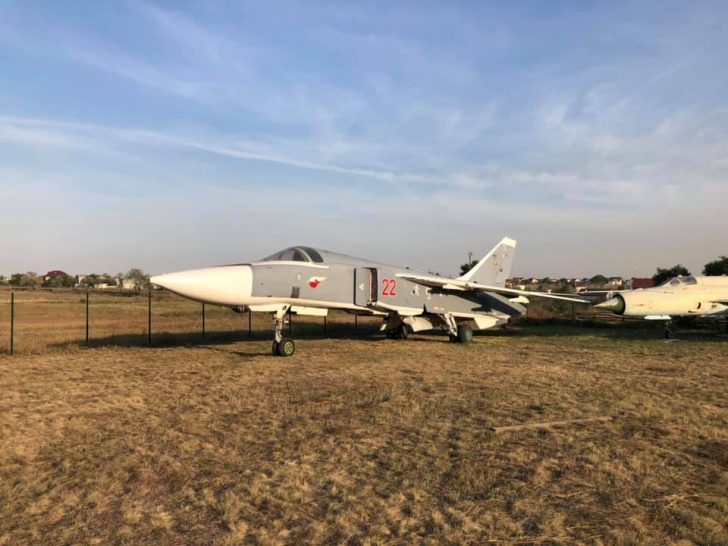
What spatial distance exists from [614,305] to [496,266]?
539cm

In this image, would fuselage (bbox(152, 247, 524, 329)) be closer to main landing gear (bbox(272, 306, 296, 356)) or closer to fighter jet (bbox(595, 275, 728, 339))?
main landing gear (bbox(272, 306, 296, 356))

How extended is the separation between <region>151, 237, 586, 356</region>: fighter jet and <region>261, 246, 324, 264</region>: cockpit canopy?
25 millimetres

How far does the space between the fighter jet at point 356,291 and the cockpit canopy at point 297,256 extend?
0.03 m

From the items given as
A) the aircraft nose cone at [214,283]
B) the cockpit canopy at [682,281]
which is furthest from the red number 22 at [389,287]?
the cockpit canopy at [682,281]

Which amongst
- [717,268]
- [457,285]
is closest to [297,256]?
[457,285]

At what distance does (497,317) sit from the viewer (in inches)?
783

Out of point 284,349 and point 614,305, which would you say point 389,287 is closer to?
point 284,349

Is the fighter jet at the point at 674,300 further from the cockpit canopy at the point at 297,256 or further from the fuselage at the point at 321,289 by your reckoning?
the cockpit canopy at the point at 297,256

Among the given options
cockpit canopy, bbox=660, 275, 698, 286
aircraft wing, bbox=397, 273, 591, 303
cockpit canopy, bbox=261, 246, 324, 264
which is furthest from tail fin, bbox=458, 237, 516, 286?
cockpit canopy, bbox=261, 246, 324, 264

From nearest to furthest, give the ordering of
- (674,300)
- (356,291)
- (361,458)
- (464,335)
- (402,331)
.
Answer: (361,458)
(356,291)
(674,300)
(464,335)
(402,331)

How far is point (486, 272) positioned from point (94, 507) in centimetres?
1897

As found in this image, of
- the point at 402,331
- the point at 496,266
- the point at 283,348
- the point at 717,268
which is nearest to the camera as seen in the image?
the point at 283,348

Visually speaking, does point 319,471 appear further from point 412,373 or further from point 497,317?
point 497,317

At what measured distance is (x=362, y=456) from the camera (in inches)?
215
